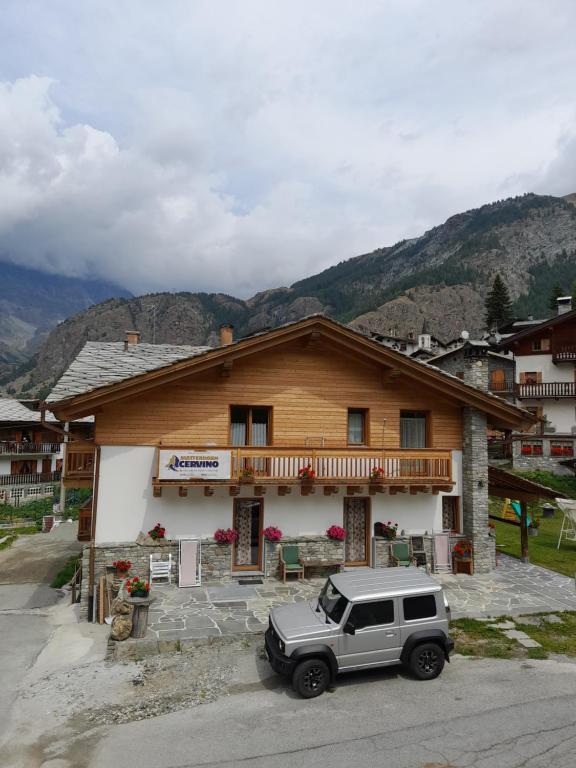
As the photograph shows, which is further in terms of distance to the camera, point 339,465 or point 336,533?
point 336,533

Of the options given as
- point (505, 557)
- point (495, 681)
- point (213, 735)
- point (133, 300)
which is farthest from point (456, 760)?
point (133, 300)

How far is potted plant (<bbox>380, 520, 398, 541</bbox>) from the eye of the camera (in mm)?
16203

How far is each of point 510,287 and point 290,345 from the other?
498ft

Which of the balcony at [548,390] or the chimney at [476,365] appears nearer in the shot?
the chimney at [476,365]

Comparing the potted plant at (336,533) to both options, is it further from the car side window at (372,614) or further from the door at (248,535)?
the car side window at (372,614)

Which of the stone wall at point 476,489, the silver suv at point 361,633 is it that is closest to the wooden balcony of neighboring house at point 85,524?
the silver suv at point 361,633

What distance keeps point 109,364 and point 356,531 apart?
34.7ft

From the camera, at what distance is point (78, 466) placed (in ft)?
50.2

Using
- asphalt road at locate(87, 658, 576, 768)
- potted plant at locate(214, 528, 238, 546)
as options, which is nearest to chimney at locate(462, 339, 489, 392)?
potted plant at locate(214, 528, 238, 546)

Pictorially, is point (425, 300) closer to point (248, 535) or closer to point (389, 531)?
point (389, 531)

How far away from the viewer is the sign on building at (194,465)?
14172mm

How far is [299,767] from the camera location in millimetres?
6805

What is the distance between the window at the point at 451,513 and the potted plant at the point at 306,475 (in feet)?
17.5

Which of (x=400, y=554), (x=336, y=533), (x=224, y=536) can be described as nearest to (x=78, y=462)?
(x=224, y=536)
